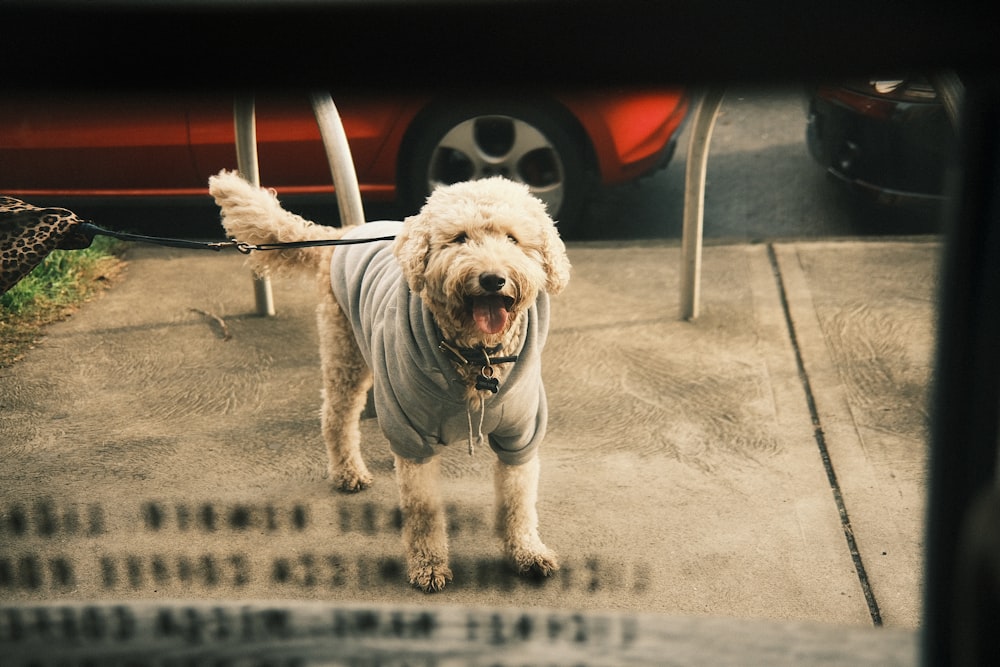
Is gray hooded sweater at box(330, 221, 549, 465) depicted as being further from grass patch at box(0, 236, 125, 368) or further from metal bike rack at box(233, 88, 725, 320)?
grass patch at box(0, 236, 125, 368)

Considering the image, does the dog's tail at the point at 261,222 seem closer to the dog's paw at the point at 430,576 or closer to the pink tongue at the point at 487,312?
the pink tongue at the point at 487,312

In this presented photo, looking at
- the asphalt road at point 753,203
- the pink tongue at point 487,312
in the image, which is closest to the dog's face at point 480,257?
the pink tongue at point 487,312

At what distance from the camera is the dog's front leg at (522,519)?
323 centimetres

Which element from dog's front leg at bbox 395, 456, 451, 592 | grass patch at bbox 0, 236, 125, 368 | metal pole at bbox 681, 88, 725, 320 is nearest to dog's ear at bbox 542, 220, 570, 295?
dog's front leg at bbox 395, 456, 451, 592

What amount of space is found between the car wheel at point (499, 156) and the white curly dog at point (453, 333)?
1756mm

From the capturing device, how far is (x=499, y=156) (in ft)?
17.5

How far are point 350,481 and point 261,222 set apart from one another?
988 millimetres

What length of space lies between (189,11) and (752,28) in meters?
0.32

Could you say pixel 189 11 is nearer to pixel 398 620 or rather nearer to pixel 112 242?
pixel 398 620

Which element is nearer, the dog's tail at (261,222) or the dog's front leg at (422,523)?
the dog's front leg at (422,523)

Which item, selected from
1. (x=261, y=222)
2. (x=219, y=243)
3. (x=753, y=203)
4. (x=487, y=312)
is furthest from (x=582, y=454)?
(x=753, y=203)

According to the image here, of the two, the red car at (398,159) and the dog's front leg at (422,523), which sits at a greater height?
the red car at (398,159)

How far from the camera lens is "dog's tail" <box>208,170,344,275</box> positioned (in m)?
3.60

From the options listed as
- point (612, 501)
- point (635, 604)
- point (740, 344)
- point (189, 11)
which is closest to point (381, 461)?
point (612, 501)
